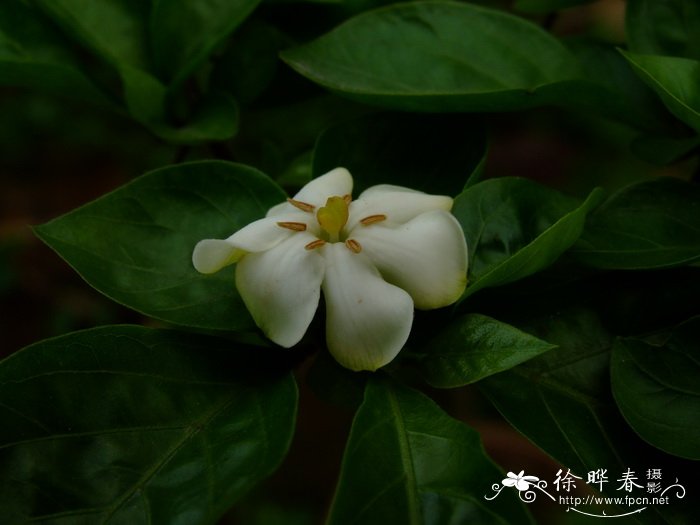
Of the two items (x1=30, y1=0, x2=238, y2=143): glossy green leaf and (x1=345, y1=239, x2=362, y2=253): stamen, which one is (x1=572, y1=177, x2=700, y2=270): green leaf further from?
(x1=30, y1=0, x2=238, y2=143): glossy green leaf

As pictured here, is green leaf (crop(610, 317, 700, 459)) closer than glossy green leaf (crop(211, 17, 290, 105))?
Yes

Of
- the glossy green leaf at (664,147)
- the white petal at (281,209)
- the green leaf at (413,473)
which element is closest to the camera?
the green leaf at (413,473)

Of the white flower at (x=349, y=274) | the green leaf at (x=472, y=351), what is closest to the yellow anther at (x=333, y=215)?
the white flower at (x=349, y=274)

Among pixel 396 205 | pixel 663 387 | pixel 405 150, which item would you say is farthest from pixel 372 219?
pixel 663 387

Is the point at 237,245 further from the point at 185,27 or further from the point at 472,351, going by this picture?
the point at 185,27

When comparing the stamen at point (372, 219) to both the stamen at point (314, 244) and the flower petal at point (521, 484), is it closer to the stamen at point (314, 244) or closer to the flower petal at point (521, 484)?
the stamen at point (314, 244)

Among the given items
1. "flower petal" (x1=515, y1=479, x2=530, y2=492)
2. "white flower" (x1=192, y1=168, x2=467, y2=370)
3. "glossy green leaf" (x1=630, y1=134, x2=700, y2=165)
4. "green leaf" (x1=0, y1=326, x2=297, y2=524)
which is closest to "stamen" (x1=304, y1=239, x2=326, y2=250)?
"white flower" (x1=192, y1=168, x2=467, y2=370)
